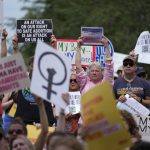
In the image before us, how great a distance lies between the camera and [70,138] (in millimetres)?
8719

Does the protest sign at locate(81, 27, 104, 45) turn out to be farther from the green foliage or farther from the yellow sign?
the green foliage

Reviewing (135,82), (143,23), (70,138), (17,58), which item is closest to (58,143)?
(70,138)

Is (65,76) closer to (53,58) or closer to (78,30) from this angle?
(53,58)

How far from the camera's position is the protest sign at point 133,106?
1382 cm

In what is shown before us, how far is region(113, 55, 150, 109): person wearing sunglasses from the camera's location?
555 inches

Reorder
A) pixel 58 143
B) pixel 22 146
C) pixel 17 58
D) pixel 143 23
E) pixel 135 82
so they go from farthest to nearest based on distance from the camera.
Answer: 1. pixel 143 23
2. pixel 135 82
3. pixel 17 58
4. pixel 22 146
5. pixel 58 143

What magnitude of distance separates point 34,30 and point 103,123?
275 inches

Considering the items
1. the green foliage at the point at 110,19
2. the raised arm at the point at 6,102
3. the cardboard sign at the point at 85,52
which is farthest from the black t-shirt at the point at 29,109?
the green foliage at the point at 110,19

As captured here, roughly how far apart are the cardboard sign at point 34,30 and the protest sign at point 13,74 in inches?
171

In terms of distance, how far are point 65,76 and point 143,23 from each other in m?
28.9

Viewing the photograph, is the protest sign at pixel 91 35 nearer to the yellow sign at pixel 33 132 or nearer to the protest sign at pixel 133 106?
the protest sign at pixel 133 106

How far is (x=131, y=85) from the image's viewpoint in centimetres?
1412

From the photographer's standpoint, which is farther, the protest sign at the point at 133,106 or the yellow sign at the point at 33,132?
the protest sign at the point at 133,106

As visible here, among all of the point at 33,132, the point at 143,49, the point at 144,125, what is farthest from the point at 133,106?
the point at 143,49
